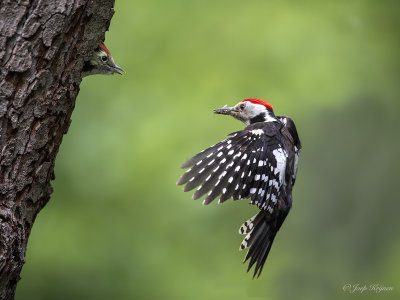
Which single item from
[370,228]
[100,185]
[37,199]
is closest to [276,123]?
[37,199]

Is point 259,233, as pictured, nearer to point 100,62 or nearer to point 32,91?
point 100,62

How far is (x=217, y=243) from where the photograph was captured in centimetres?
691

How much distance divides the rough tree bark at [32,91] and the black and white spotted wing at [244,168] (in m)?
0.87

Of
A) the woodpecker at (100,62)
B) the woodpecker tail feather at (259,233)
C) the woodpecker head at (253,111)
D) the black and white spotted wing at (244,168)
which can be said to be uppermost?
the woodpecker head at (253,111)

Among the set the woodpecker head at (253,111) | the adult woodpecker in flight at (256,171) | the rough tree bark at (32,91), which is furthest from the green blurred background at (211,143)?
the rough tree bark at (32,91)

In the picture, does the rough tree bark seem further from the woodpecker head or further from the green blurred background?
the green blurred background

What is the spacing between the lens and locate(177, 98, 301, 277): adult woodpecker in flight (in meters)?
3.38

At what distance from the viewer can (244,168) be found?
3531 mm

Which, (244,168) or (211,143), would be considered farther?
(211,143)

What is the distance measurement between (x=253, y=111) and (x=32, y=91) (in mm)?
1934

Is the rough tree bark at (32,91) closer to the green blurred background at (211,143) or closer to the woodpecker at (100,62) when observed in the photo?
the woodpecker at (100,62)

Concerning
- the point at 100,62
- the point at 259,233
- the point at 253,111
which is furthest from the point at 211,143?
the point at 100,62

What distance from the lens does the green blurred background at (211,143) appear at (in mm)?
6234

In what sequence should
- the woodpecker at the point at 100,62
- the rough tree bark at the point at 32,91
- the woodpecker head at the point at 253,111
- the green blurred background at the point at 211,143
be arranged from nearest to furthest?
the rough tree bark at the point at 32,91
the woodpecker at the point at 100,62
the woodpecker head at the point at 253,111
the green blurred background at the point at 211,143
